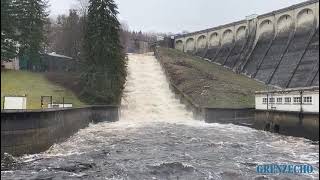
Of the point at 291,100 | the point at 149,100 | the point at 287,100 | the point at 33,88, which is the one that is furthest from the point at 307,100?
the point at 33,88

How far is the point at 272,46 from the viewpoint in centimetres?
5969

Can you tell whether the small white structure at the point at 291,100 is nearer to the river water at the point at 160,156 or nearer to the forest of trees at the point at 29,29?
the river water at the point at 160,156

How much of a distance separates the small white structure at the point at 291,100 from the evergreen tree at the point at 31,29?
80.9 ft

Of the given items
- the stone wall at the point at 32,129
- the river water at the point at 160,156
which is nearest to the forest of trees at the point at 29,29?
the river water at the point at 160,156

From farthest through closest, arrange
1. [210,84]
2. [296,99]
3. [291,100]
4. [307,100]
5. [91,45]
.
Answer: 1. [210,84]
2. [91,45]
3. [291,100]
4. [296,99]
5. [307,100]

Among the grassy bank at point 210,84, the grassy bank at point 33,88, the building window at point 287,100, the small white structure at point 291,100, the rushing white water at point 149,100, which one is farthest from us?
the grassy bank at point 210,84

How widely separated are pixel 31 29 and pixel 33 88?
10697 mm

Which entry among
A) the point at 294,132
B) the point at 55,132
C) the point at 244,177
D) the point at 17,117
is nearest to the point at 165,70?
the point at 294,132

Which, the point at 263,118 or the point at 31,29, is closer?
the point at 263,118

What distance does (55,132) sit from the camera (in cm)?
2175

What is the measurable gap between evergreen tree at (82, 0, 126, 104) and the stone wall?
13.3 metres

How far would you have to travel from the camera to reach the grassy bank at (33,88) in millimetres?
36156

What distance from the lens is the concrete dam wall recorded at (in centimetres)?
5025

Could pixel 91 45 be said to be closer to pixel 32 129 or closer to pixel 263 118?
pixel 263 118
